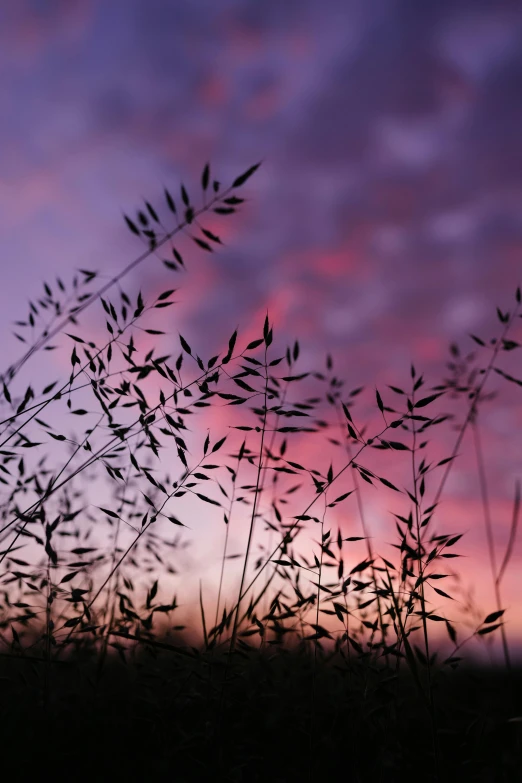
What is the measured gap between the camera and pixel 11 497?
424 cm

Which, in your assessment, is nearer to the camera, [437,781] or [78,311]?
[437,781]

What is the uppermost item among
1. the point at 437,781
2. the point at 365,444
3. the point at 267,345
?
the point at 267,345

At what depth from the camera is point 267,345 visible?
11.1ft

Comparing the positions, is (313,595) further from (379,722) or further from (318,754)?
(318,754)

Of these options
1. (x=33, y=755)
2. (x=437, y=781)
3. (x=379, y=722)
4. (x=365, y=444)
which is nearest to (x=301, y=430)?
(x=365, y=444)

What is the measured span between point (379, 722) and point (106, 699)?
1.88 meters

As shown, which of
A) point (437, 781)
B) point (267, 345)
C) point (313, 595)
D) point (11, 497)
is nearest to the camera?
point (437, 781)

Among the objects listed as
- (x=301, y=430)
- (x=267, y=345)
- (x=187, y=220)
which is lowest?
(x=301, y=430)

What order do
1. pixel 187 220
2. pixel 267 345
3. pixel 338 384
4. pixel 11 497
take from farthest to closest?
pixel 338 384
pixel 11 497
pixel 267 345
pixel 187 220

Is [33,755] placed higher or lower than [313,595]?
lower

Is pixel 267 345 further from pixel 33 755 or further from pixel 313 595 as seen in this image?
pixel 33 755

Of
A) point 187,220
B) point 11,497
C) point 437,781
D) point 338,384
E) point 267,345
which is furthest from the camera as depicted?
point 338,384

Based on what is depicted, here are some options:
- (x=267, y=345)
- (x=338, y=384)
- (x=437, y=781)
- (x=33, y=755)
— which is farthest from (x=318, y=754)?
(x=338, y=384)

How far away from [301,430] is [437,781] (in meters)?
1.88
